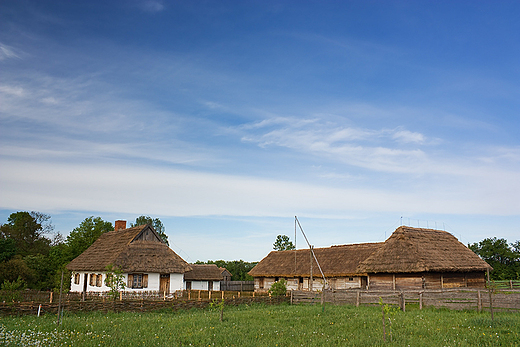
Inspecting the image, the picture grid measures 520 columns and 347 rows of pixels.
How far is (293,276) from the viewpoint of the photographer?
38906 millimetres

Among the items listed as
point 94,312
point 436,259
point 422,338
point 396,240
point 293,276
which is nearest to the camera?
point 422,338

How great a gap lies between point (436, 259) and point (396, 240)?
3.25 meters

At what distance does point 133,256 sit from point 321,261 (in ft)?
54.5

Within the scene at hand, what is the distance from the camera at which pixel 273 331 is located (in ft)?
46.7

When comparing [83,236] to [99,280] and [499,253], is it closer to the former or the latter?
[99,280]

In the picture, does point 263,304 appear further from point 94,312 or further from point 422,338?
point 422,338

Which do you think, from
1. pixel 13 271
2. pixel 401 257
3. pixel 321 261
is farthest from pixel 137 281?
pixel 401 257

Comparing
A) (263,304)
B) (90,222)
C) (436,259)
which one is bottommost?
(263,304)

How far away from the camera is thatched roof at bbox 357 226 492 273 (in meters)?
28.3

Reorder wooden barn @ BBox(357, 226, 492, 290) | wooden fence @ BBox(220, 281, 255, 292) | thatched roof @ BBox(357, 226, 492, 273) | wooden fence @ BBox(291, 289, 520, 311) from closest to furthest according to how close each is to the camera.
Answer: wooden fence @ BBox(291, 289, 520, 311) → thatched roof @ BBox(357, 226, 492, 273) → wooden barn @ BBox(357, 226, 492, 290) → wooden fence @ BBox(220, 281, 255, 292)

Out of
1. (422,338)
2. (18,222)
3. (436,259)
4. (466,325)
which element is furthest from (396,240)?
(18,222)

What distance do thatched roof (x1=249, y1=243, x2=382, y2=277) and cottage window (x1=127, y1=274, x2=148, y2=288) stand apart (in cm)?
1257

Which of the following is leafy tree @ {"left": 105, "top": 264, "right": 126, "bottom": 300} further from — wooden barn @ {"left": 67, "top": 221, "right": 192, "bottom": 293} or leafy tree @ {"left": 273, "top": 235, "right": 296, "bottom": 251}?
leafy tree @ {"left": 273, "top": 235, "right": 296, "bottom": 251}

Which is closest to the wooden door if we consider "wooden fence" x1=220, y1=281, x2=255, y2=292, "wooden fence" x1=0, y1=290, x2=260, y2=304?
"wooden fence" x1=0, y1=290, x2=260, y2=304
